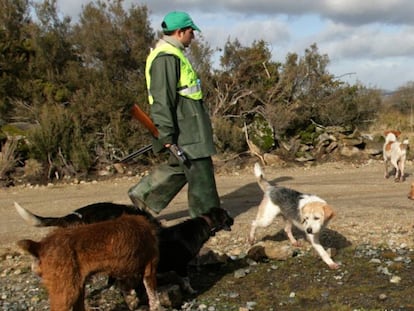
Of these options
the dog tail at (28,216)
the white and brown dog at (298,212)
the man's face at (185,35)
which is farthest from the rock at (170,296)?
the man's face at (185,35)

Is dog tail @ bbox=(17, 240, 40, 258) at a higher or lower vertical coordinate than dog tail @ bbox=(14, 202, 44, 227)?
lower

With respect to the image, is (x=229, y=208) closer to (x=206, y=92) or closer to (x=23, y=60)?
(x=206, y=92)

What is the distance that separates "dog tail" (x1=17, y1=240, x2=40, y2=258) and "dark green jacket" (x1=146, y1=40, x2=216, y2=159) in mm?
2147

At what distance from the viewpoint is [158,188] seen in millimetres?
6664

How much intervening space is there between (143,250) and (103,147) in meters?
9.45

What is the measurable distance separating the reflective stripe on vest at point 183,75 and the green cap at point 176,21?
7.9 inches

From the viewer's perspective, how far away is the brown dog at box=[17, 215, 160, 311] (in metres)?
3.84

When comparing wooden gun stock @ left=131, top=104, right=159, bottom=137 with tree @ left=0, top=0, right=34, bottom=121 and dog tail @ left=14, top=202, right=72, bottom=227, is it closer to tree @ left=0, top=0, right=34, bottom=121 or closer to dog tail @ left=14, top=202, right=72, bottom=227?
dog tail @ left=14, top=202, right=72, bottom=227

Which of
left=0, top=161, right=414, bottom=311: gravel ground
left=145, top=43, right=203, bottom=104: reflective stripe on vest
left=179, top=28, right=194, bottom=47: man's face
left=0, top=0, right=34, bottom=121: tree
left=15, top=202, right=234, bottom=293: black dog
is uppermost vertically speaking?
left=0, top=0, right=34, bottom=121: tree

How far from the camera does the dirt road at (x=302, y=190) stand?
7164 mm

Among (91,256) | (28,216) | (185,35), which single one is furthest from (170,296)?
(185,35)

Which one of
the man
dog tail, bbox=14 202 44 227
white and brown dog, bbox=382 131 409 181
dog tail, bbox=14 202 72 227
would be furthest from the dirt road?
dog tail, bbox=14 202 44 227

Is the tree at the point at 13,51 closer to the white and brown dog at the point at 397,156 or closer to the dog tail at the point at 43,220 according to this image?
the white and brown dog at the point at 397,156

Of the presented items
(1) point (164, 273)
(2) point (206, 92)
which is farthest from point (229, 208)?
(2) point (206, 92)
